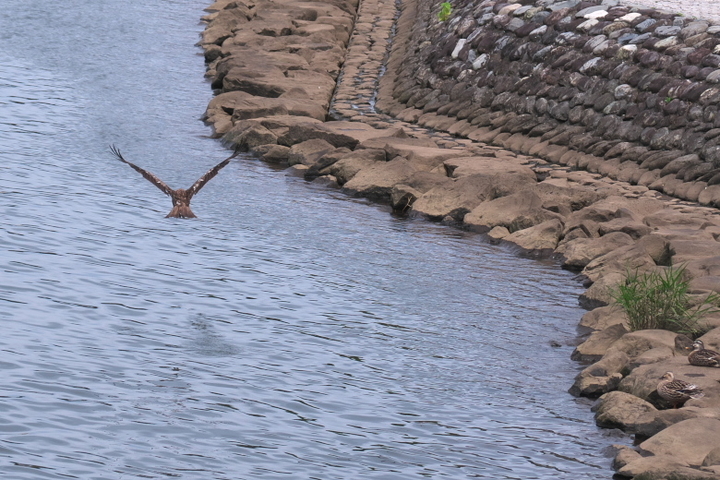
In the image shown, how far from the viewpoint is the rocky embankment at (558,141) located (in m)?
12.5

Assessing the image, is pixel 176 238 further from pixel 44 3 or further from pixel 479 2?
pixel 44 3

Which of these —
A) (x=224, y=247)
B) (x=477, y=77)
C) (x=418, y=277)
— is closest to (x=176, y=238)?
(x=224, y=247)

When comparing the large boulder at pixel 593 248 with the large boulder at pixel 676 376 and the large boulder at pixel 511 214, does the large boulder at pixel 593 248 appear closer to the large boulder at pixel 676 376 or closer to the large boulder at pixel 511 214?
the large boulder at pixel 511 214

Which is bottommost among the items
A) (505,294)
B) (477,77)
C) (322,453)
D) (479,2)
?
(322,453)

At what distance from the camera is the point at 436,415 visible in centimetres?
1170

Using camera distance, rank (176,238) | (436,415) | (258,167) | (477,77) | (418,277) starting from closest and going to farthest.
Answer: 1. (436,415)
2. (418,277)
3. (176,238)
4. (258,167)
5. (477,77)

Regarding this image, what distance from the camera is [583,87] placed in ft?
73.5

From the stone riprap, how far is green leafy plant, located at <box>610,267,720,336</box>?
5.51 meters

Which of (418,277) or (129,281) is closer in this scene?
(129,281)

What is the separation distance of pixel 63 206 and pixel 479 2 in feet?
42.7

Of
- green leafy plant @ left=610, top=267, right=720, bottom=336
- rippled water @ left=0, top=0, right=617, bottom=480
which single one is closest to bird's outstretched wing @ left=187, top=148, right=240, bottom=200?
rippled water @ left=0, top=0, right=617, bottom=480

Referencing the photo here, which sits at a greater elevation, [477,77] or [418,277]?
[477,77]

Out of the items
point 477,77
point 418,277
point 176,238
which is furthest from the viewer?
point 477,77

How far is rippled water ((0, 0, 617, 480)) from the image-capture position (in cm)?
1066
